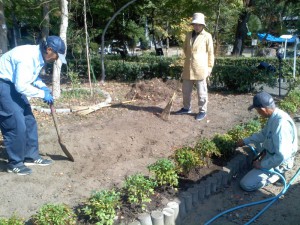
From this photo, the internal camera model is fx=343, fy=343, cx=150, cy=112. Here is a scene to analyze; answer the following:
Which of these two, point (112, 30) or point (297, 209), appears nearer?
point (297, 209)

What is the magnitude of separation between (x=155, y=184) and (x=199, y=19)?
338 centimetres

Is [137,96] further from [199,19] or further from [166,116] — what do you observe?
[199,19]

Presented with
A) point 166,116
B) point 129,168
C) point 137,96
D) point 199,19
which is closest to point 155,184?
point 129,168

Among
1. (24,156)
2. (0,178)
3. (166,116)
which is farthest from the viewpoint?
(166,116)

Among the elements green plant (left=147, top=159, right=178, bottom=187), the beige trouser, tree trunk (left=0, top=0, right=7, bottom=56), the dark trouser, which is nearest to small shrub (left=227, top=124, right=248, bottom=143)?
green plant (left=147, top=159, right=178, bottom=187)

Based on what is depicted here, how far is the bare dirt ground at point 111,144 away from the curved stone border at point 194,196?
0.44 ft

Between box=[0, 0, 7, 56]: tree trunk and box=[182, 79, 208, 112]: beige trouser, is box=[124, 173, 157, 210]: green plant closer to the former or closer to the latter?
box=[182, 79, 208, 112]: beige trouser

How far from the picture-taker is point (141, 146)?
509 centimetres

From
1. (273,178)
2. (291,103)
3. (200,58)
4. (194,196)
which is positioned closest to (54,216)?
(194,196)

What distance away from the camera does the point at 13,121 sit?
3977mm

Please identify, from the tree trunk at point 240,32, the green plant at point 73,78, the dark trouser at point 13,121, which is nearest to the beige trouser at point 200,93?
the green plant at point 73,78

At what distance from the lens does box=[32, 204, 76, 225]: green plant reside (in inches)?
111

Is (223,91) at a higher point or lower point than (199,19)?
lower

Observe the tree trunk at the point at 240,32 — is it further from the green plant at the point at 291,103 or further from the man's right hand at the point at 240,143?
the man's right hand at the point at 240,143
